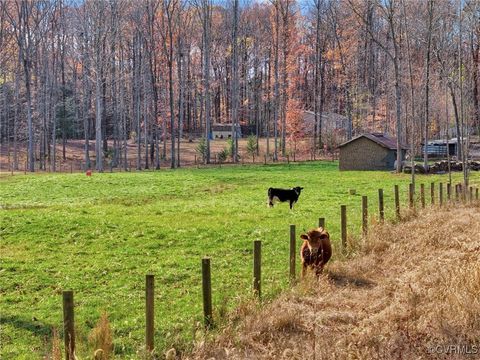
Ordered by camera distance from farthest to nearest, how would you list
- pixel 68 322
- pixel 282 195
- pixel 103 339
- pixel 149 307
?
pixel 282 195
pixel 149 307
pixel 103 339
pixel 68 322

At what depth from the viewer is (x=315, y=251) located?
8445mm

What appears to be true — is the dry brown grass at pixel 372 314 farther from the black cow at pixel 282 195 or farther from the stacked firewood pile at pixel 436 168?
the stacked firewood pile at pixel 436 168

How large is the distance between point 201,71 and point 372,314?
67746 millimetres

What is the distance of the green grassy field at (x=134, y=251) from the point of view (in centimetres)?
751

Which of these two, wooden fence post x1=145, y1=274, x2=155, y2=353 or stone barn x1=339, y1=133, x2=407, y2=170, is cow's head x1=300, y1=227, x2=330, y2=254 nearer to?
wooden fence post x1=145, y1=274, x2=155, y2=353

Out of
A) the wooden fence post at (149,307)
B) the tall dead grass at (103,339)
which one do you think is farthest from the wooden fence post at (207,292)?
the tall dead grass at (103,339)

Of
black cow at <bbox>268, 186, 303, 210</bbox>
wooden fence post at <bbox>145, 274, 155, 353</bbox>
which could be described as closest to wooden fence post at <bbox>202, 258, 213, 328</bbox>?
wooden fence post at <bbox>145, 274, 155, 353</bbox>

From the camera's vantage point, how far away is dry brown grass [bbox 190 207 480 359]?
5.36m

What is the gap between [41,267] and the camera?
10.8 m

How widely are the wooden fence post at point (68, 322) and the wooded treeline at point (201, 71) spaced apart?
3241 cm

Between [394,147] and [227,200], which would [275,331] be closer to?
[227,200]

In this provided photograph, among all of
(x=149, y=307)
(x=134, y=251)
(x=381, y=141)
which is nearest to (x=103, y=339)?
(x=149, y=307)

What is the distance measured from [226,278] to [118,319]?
2.55m

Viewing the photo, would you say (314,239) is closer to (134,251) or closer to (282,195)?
(134,251)
